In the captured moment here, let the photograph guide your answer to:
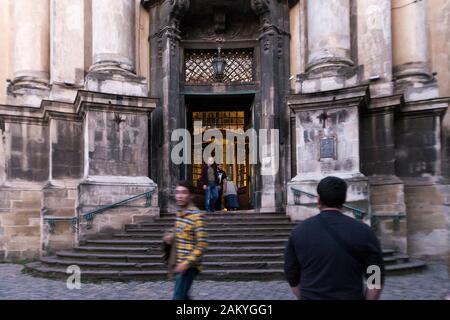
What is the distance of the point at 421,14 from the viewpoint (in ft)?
48.7

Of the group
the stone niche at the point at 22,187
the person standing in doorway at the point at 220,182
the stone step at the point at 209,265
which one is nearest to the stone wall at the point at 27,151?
the stone niche at the point at 22,187

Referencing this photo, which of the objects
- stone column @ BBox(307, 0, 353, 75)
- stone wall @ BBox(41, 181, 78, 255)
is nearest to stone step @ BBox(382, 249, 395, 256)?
stone column @ BBox(307, 0, 353, 75)

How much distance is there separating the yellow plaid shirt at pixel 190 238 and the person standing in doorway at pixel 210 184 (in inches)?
357

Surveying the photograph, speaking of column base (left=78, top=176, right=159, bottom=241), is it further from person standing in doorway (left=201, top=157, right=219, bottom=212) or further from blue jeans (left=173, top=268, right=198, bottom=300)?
blue jeans (left=173, top=268, right=198, bottom=300)

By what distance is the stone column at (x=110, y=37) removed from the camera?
14578mm

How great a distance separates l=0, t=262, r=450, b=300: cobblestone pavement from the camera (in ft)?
28.8

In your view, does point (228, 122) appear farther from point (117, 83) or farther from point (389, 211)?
point (389, 211)

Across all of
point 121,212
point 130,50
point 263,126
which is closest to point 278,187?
point 263,126

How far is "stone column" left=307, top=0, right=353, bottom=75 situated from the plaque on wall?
182 centimetres

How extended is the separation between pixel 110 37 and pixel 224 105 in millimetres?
4238

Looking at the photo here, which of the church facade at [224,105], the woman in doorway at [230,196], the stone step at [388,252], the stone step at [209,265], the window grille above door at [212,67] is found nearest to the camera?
the stone step at [209,265]

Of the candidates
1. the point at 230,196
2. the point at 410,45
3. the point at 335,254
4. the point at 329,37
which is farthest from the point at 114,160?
the point at 335,254

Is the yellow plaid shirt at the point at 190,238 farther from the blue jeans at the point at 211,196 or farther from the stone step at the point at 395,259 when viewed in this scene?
the blue jeans at the point at 211,196
